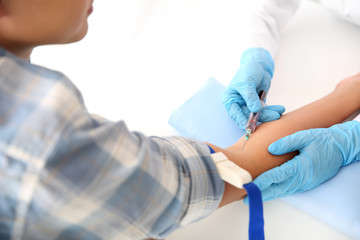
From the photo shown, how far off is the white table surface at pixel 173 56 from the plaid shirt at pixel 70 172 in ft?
1.96

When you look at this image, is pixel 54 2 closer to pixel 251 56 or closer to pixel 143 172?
pixel 143 172

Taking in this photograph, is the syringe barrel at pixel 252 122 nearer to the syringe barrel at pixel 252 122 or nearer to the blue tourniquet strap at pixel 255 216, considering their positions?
the syringe barrel at pixel 252 122

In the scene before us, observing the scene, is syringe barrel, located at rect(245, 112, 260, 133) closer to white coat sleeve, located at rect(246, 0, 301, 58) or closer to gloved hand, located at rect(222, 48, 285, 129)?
gloved hand, located at rect(222, 48, 285, 129)

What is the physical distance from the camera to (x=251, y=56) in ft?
4.51

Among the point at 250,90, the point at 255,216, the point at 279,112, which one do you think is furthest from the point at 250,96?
the point at 255,216

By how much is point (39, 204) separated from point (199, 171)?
0.36 m

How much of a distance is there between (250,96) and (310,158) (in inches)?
11.4

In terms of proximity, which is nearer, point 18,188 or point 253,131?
point 18,188

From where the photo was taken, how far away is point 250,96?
1.19 m

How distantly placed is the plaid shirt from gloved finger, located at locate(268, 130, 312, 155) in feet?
1.33

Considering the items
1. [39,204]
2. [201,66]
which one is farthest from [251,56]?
[39,204]

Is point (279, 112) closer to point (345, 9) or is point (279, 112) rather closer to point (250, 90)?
point (250, 90)

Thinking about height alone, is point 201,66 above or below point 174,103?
above

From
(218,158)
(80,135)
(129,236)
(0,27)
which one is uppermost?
(0,27)
